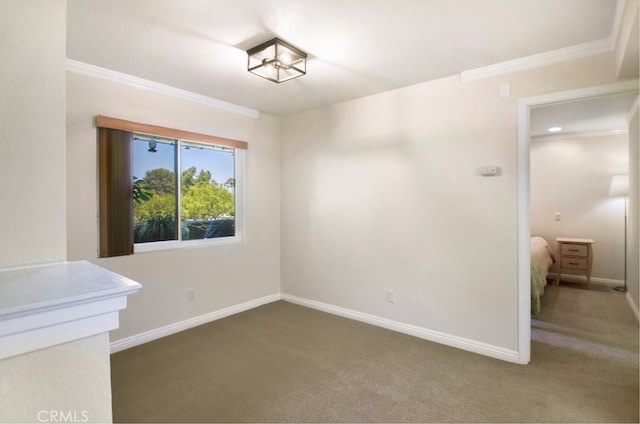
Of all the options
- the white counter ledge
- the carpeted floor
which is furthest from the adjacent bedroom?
the white counter ledge

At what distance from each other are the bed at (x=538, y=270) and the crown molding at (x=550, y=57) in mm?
2361

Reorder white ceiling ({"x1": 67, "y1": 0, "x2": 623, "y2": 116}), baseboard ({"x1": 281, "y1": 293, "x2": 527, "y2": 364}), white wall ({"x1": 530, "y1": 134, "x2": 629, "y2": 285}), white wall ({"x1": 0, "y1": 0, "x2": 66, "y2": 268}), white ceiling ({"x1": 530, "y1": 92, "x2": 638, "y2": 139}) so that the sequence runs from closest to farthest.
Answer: white wall ({"x1": 0, "y1": 0, "x2": 66, "y2": 268})
white ceiling ({"x1": 67, "y1": 0, "x2": 623, "y2": 116})
baseboard ({"x1": 281, "y1": 293, "x2": 527, "y2": 364})
white ceiling ({"x1": 530, "y1": 92, "x2": 638, "y2": 139})
white wall ({"x1": 530, "y1": 134, "x2": 629, "y2": 285})

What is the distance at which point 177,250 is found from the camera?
11.0ft

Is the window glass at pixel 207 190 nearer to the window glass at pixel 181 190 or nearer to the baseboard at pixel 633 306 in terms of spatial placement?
the window glass at pixel 181 190

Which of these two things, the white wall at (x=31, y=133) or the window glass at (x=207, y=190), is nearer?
the white wall at (x=31, y=133)

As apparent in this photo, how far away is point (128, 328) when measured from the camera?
2959mm

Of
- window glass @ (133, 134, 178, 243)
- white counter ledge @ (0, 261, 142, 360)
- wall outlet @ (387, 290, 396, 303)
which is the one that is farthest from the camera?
wall outlet @ (387, 290, 396, 303)

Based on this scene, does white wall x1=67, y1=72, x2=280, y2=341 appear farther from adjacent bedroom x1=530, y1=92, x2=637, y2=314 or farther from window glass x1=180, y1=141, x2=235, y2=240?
adjacent bedroom x1=530, y1=92, x2=637, y2=314

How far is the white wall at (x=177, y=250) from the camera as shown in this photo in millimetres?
2689

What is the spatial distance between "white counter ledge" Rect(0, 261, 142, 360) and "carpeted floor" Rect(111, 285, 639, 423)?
1420 mm

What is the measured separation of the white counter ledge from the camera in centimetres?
79

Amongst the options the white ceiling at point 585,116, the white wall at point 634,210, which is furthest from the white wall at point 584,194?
the white wall at point 634,210

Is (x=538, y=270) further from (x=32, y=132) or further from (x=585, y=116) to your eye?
(x=32, y=132)

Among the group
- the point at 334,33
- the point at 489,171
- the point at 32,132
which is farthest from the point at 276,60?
the point at 489,171
